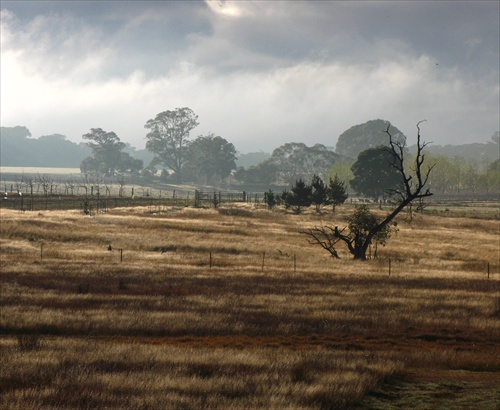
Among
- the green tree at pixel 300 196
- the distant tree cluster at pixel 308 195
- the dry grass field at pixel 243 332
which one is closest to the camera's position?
the dry grass field at pixel 243 332

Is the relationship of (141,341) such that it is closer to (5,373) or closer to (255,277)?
(5,373)

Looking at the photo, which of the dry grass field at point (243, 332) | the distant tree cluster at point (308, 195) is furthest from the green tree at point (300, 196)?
the dry grass field at point (243, 332)

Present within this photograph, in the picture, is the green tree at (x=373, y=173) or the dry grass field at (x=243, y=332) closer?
the dry grass field at (x=243, y=332)

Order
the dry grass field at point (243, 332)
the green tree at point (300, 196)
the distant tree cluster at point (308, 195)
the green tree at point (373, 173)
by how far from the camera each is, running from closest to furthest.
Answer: the dry grass field at point (243, 332) < the green tree at point (300, 196) < the distant tree cluster at point (308, 195) < the green tree at point (373, 173)

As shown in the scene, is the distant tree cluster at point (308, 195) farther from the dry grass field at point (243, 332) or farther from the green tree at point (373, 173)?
the dry grass field at point (243, 332)

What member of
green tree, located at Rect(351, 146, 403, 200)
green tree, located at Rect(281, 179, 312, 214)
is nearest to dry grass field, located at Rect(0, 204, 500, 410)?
green tree, located at Rect(281, 179, 312, 214)

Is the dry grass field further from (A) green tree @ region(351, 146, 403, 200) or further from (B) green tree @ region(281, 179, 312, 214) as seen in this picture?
(A) green tree @ region(351, 146, 403, 200)

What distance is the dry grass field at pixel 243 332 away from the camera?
11172 mm

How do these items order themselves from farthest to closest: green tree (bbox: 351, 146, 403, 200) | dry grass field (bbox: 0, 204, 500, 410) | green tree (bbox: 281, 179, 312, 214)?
green tree (bbox: 351, 146, 403, 200) < green tree (bbox: 281, 179, 312, 214) < dry grass field (bbox: 0, 204, 500, 410)

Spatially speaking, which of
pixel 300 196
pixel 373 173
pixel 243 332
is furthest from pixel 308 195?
pixel 243 332

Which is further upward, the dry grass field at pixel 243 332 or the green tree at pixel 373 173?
the green tree at pixel 373 173

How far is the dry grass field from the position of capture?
11.2 m

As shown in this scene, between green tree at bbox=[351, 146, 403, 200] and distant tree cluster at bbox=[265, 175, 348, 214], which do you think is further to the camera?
green tree at bbox=[351, 146, 403, 200]

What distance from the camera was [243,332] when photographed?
1959 centimetres
